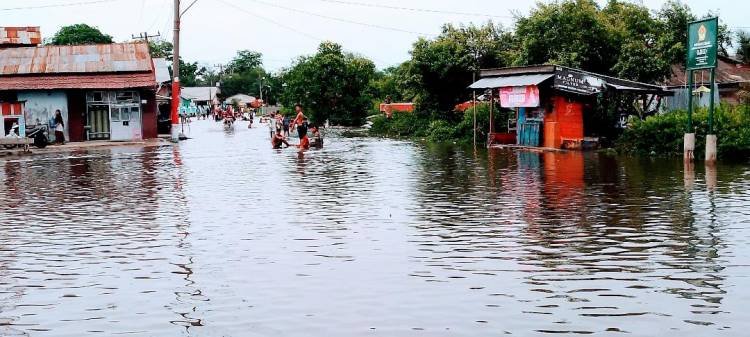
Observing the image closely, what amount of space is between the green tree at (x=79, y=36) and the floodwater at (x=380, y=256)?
10632 centimetres

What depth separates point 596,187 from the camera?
17.8 m

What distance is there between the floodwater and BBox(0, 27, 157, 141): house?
23.1 meters

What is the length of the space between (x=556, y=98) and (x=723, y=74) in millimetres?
16662

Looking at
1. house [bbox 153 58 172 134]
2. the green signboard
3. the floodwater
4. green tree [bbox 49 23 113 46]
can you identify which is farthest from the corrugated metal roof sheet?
green tree [bbox 49 23 113 46]

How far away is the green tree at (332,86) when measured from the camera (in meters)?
72.4

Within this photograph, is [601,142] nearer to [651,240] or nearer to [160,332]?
[651,240]

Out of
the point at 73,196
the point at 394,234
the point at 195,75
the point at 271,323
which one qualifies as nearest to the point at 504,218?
the point at 394,234

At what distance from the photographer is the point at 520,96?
111 ft

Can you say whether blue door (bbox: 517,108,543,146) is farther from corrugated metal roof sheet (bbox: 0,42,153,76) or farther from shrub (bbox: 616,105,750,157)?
corrugated metal roof sheet (bbox: 0,42,153,76)

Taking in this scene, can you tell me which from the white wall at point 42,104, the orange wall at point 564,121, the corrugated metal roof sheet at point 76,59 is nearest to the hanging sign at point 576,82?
the orange wall at point 564,121

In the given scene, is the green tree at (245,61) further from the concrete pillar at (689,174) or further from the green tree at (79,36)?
the concrete pillar at (689,174)

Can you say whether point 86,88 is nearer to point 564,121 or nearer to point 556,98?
point 556,98

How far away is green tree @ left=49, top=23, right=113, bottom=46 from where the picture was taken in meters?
120

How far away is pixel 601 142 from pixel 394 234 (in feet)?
73.9
